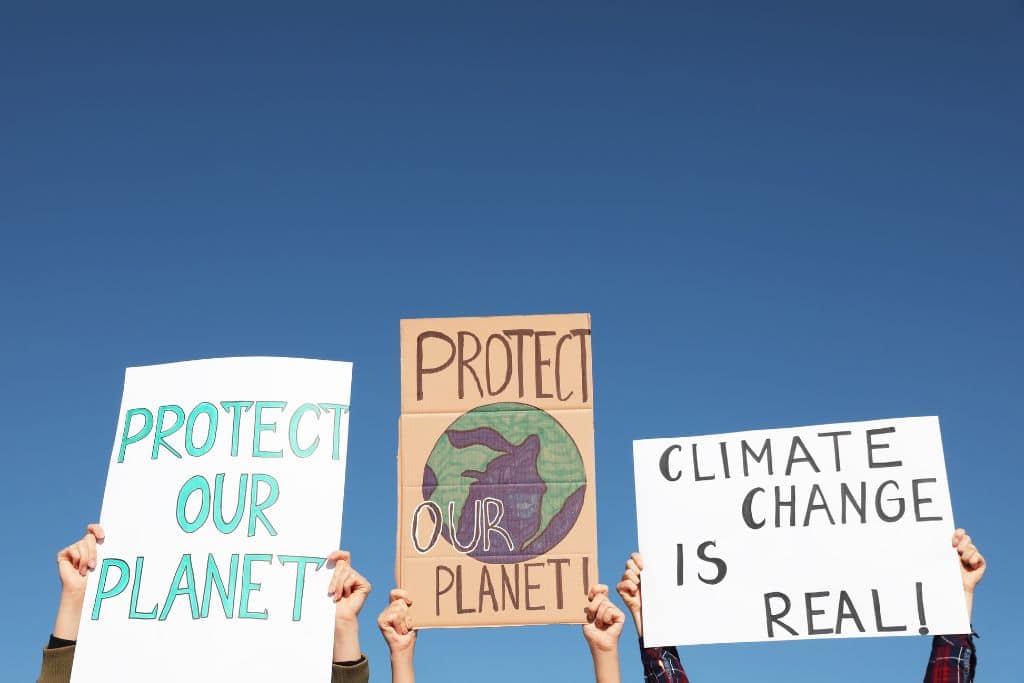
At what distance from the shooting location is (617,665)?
Result: 196 inches

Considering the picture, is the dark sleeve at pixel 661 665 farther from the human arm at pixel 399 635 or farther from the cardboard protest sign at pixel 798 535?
the human arm at pixel 399 635

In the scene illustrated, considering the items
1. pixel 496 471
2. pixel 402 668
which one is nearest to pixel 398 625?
pixel 402 668

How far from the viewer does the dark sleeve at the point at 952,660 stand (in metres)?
4.60

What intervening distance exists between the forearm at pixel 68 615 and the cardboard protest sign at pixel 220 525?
80mm

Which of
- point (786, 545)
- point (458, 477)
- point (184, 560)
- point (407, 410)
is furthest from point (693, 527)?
point (184, 560)

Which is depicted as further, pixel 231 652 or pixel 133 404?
pixel 133 404

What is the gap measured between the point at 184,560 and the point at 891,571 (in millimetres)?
3157

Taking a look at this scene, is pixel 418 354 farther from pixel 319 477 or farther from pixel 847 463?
pixel 847 463

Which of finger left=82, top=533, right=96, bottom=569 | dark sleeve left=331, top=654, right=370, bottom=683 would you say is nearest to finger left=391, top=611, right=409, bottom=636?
dark sleeve left=331, top=654, right=370, bottom=683

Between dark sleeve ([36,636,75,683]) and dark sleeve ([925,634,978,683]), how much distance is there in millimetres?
3578

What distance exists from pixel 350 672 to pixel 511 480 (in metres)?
1.17

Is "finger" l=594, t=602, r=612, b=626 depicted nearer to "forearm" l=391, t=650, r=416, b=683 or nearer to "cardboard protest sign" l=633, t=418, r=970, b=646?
"cardboard protest sign" l=633, t=418, r=970, b=646

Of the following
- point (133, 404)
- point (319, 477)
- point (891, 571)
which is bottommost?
point (891, 571)

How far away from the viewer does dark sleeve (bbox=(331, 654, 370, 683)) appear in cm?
484
